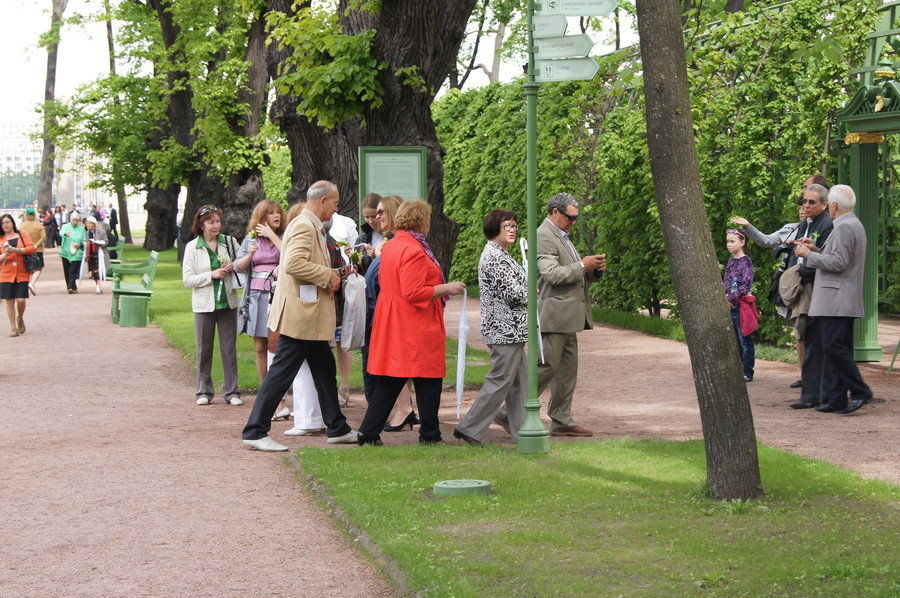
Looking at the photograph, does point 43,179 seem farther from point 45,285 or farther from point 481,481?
point 481,481

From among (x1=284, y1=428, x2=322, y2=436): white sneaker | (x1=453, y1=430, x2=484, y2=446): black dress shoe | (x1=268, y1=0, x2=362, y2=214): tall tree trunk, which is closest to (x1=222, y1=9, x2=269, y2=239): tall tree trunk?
(x1=268, y1=0, x2=362, y2=214): tall tree trunk

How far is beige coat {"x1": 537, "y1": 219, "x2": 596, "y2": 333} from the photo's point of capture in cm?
878

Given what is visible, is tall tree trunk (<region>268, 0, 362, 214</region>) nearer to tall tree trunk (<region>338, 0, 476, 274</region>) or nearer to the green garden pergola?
tall tree trunk (<region>338, 0, 476, 274</region>)

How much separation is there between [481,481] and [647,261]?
11.1 meters

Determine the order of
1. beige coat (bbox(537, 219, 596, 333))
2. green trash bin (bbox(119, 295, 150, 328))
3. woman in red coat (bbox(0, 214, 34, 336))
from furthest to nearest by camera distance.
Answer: green trash bin (bbox(119, 295, 150, 328)) → woman in red coat (bbox(0, 214, 34, 336)) → beige coat (bbox(537, 219, 596, 333))

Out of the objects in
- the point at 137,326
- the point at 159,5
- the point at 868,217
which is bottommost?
the point at 137,326

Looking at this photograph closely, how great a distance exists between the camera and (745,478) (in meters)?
6.22

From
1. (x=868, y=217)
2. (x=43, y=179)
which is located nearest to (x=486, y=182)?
(x=868, y=217)

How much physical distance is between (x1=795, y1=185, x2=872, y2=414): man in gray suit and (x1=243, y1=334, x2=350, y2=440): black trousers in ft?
13.3

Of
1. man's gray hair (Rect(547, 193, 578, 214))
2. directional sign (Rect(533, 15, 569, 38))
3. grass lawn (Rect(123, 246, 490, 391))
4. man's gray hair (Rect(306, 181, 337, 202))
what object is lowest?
grass lawn (Rect(123, 246, 490, 391))

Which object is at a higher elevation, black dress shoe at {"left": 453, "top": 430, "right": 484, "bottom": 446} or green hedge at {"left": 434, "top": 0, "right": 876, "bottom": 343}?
green hedge at {"left": 434, "top": 0, "right": 876, "bottom": 343}

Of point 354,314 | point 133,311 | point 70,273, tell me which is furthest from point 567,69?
point 70,273

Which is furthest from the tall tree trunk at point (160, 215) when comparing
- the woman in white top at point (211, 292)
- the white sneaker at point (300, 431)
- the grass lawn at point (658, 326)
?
the white sneaker at point (300, 431)

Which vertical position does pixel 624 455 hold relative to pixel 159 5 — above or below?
below
